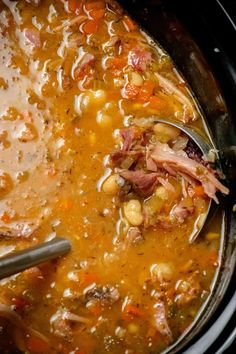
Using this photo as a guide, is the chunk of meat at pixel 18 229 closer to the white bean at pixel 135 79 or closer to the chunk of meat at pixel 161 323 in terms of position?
the chunk of meat at pixel 161 323

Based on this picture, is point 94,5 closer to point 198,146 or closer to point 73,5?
point 73,5

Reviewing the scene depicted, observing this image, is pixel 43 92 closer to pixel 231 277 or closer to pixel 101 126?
pixel 101 126

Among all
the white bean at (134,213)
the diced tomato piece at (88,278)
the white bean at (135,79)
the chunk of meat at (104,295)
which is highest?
the white bean at (135,79)

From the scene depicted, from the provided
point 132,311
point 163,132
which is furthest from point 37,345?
point 163,132

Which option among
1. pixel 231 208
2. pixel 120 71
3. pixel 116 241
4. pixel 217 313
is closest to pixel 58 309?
pixel 116 241

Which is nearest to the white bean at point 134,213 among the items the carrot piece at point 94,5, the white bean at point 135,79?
the white bean at point 135,79
